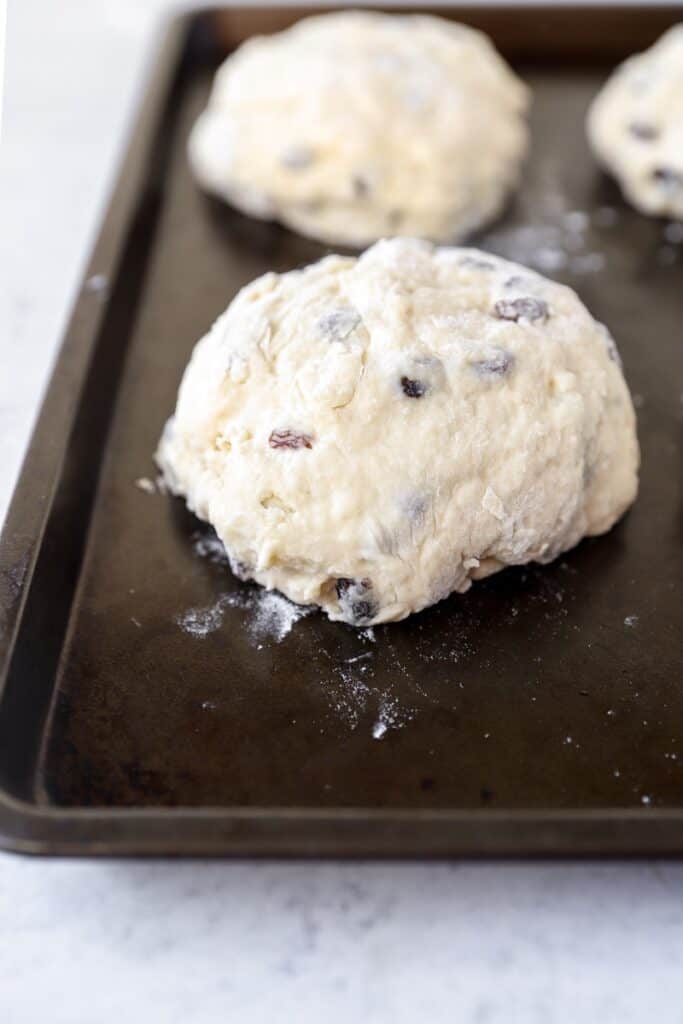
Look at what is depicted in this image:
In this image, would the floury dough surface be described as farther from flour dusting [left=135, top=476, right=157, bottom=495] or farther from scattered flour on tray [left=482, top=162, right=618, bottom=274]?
flour dusting [left=135, top=476, right=157, bottom=495]

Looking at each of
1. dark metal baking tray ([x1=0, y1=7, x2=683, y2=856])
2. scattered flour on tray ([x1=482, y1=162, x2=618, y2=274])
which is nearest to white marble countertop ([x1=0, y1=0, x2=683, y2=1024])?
dark metal baking tray ([x1=0, y1=7, x2=683, y2=856])

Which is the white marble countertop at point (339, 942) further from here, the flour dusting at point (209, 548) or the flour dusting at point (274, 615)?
the flour dusting at point (209, 548)

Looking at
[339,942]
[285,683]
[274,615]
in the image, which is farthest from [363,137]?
[339,942]

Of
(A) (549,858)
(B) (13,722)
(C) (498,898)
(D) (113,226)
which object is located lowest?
(C) (498,898)

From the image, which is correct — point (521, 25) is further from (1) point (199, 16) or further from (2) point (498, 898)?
(2) point (498, 898)

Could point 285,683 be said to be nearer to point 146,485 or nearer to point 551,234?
point 146,485

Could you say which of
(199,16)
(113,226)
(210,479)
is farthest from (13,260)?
(210,479)

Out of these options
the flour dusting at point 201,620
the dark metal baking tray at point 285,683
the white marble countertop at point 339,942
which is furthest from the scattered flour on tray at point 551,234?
the white marble countertop at point 339,942
